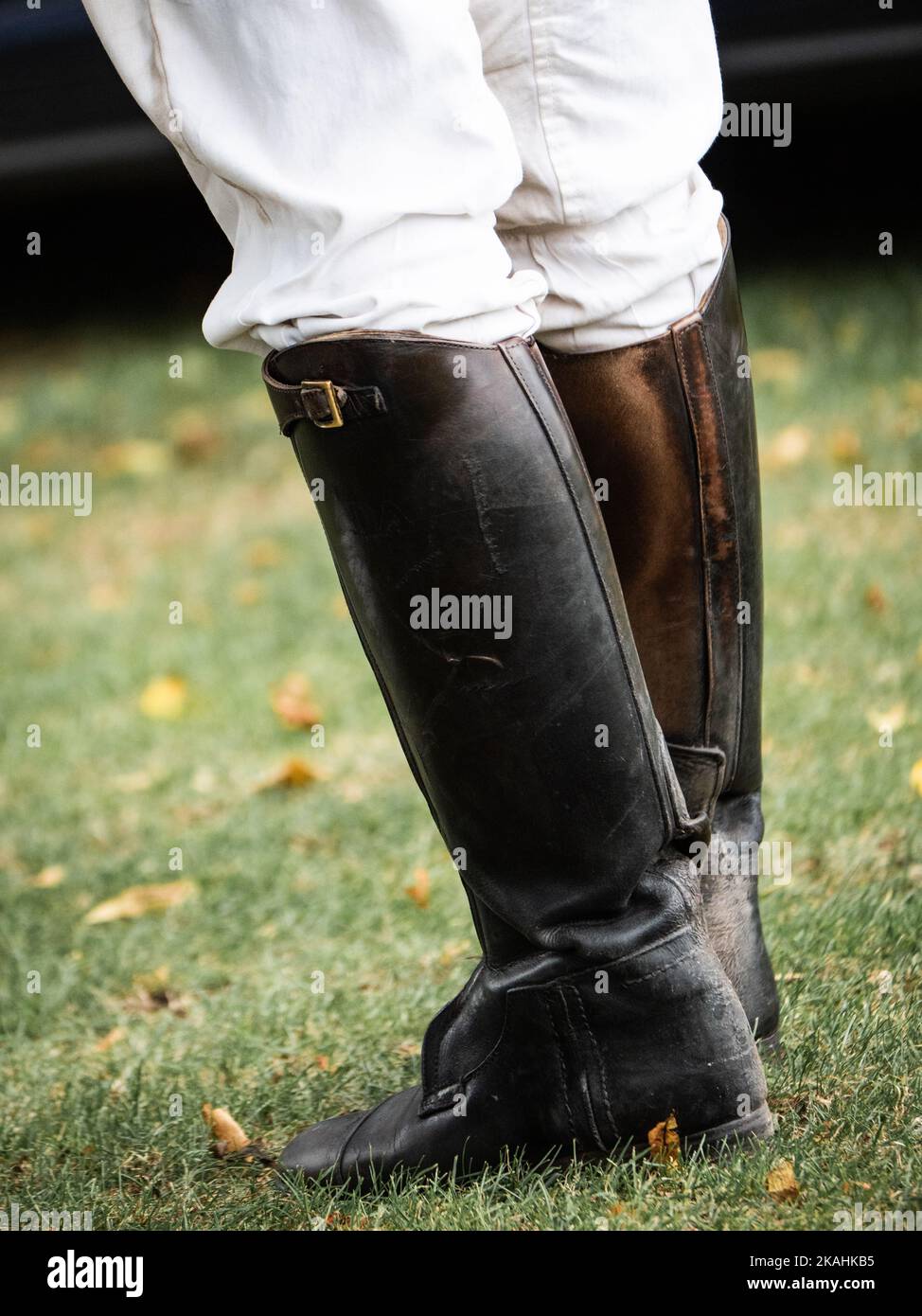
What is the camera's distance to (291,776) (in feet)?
7.34

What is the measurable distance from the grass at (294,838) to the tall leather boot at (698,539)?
0.18 m

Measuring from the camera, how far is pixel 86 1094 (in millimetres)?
1456

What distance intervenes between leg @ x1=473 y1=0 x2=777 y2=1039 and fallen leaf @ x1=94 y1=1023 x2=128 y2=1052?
Result: 68 centimetres

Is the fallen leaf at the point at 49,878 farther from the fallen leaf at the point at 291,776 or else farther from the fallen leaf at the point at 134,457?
the fallen leaf at the point at 134,457

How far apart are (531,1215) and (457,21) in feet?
2.80

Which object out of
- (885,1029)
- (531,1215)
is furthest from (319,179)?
(885,1029)

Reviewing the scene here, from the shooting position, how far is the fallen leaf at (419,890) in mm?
1823

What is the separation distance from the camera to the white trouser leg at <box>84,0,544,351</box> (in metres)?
0.96

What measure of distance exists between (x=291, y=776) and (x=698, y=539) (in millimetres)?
1114

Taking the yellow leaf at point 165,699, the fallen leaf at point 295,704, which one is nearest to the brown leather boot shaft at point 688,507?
the fallen leaf at point 295,704

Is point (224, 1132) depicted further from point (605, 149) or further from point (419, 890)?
point (605, 149)

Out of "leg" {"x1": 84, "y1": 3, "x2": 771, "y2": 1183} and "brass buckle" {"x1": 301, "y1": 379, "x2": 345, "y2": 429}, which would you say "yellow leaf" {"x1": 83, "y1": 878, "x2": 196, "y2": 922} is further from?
"brass buckle" {"x1": 301, "y1": 379, "x2": 345, "y2": 429}

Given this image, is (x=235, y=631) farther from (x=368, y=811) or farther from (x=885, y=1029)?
(x=885, y=1029)

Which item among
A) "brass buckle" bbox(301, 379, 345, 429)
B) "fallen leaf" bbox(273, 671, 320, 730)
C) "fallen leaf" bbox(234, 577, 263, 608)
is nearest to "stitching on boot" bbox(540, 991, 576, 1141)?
"brass buckle" bbox(301, 379, 345, 429)
